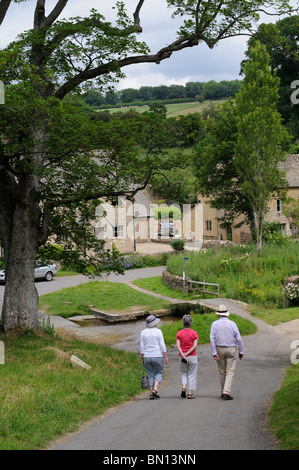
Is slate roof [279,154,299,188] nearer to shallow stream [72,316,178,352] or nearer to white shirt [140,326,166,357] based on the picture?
shallow stream [72,316,178,352]

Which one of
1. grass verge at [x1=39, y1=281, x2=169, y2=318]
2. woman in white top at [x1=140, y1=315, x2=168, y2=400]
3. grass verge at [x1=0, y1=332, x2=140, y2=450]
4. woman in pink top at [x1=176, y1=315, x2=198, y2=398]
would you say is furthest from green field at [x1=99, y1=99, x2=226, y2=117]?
woman in white top at [x1=140, y1=315, x2=168, y2=400]

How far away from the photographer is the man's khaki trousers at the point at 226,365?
36.1ft

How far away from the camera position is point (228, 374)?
11.0 m

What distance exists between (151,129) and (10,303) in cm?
678

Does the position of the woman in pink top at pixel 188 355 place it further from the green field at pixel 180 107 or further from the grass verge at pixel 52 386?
the green field at pixel 180 107

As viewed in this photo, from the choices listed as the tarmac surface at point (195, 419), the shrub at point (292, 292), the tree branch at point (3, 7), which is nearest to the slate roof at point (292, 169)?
the shrub at point (292, 292)

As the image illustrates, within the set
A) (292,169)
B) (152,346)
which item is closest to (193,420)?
(152,346)

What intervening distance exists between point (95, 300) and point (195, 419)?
845 inches

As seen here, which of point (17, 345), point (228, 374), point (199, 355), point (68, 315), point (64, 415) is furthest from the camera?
point (68, 315)

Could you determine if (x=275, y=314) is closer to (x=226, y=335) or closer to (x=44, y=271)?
(x=226, y=335)

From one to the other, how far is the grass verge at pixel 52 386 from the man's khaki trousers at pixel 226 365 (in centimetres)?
209

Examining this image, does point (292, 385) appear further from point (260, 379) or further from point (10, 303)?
point (10, 303)
